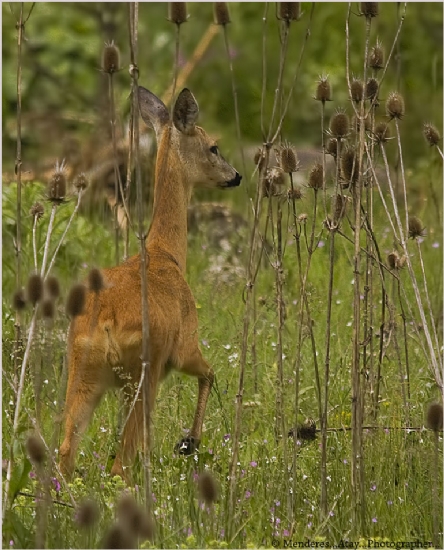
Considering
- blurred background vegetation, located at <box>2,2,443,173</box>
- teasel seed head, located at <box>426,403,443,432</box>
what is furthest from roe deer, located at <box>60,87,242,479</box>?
blurred background vegetation, located at <box>2,2,443,173</box>

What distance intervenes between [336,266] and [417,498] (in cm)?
259

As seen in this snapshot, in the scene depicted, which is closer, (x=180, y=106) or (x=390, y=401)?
(x=390, y=401)

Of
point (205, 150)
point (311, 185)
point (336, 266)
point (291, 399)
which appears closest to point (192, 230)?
point (336, 266)

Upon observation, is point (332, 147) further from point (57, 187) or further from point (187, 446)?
point (187, 446)

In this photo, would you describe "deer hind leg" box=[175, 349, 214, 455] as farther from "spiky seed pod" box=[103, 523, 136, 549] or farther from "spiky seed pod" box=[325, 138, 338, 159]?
"spiky seed pod" box=[103, 523, 136, 549]

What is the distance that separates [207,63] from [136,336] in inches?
220

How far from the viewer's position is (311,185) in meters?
3.15

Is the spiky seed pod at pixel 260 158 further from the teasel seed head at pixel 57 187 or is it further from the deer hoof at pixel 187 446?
the deer hoof at pixel 187 446

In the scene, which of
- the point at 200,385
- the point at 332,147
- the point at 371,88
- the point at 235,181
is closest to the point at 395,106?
the point at 371,88

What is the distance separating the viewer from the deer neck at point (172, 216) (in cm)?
433

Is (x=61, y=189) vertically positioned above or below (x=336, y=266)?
below

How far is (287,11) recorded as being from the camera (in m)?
2.90

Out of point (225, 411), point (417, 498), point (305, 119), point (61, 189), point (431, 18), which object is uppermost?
point (431, 18)

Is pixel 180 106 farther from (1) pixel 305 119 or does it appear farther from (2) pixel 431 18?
(2) pixel 431 18
